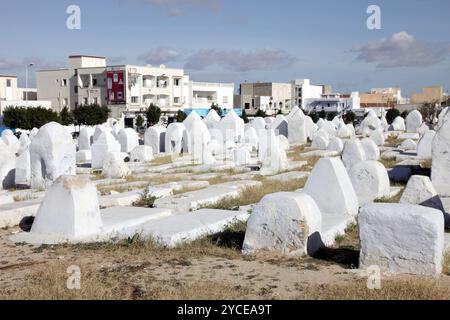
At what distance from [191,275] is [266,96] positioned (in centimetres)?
7611

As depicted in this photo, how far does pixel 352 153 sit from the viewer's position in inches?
570

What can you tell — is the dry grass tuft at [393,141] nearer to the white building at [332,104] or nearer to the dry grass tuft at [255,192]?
the dry grass tuft at [255,192]

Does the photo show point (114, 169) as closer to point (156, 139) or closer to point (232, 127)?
point (156, 139)

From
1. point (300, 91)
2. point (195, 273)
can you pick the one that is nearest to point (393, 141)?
point (195, 273)

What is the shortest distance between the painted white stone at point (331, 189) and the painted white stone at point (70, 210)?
11.5ft

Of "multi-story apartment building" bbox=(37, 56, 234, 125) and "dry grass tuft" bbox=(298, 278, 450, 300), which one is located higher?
"multi-story apartment building" bbox=(37, 56, 234, 125)

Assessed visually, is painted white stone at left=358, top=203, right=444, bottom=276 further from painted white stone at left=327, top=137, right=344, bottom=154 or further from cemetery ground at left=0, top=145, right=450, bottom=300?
painted white stone at left=327, top=137, right=344, bottom=154

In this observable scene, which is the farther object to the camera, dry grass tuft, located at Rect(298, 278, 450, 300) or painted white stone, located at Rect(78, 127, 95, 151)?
painted white stone, located at Rect(78, 127, 95, 151)

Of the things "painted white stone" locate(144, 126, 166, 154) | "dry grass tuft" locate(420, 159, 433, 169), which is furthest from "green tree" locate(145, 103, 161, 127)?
"dry grass tuft" locate(420, 159, 433, 169)

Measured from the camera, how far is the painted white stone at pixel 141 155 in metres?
20.5

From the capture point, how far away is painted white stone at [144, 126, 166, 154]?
24.0 metres

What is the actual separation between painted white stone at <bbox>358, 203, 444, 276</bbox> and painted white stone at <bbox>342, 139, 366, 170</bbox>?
27.6 ft

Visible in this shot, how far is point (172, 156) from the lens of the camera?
21.3 metres
